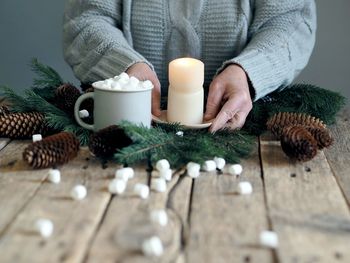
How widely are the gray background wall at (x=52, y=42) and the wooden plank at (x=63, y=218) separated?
1100 mm

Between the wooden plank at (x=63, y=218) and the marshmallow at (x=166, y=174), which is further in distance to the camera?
the marshmallow at (x=166, y=174)

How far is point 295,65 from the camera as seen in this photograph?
1200 mm

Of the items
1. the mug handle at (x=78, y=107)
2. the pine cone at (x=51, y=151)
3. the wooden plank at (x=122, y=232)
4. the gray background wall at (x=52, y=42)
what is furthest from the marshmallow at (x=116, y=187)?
the gray background wall at (x=52, y=42)

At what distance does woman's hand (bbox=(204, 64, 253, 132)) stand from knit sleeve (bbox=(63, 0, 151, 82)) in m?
0.16

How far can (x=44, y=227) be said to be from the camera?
0.59 meters

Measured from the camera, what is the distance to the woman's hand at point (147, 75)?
102 centimetres

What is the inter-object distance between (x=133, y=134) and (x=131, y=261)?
29cm

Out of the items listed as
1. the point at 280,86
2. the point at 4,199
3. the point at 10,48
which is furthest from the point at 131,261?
the point at 10,48

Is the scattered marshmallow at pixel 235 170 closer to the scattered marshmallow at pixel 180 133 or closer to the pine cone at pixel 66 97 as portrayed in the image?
the scattered marshmallow at pixel 180 133

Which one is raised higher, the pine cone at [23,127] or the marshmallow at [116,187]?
the marshmallow at [116,187]

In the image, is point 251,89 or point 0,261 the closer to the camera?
point 0,261

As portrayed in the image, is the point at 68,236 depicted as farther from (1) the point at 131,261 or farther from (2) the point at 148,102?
(2) the point at 148,102

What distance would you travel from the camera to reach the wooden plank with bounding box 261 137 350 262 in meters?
0.58

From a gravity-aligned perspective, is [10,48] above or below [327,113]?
below
